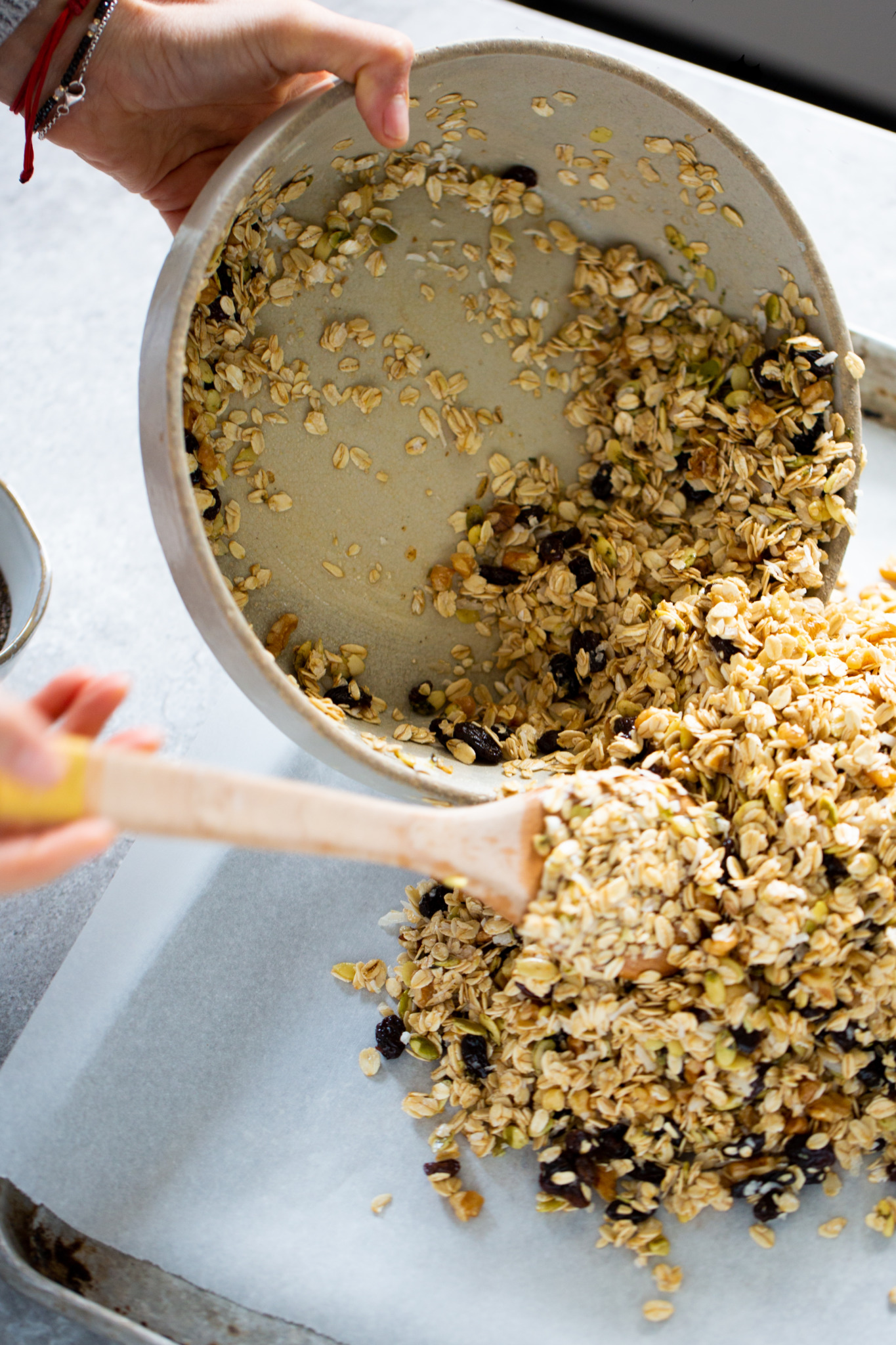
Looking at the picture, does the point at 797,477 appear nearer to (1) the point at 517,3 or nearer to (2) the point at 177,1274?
(1) the point at 517,3

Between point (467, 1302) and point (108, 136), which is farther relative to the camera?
point (108, 136)

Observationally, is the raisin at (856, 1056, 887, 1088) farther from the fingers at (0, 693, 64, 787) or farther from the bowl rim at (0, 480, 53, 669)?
the bowl rim at (0, 480, 53, 669)

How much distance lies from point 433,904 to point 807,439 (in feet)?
1.80

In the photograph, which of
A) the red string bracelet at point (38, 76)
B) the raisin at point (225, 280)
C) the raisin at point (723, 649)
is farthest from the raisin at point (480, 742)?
the red string bracelet at point (38, 76)

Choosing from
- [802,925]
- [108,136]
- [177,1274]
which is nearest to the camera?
[802,925]

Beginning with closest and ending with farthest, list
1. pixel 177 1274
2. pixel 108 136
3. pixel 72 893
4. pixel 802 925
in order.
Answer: pixel 802 925
pixel 177 1274
pixel 108 136
pixel 72 893

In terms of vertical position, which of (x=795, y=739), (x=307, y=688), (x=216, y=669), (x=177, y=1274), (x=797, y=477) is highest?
(x=797, y=477)

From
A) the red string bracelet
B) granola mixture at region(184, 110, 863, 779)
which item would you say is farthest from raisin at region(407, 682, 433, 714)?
the red string bracelet

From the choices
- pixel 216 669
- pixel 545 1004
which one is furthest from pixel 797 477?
pixel 216 669

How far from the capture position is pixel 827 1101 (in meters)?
0.91

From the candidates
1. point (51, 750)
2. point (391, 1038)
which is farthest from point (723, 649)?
point (51, 750)

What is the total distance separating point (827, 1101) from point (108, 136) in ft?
3.61

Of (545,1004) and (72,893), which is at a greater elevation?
(545,1004)

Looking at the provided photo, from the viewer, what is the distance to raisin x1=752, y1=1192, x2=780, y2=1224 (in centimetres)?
92
